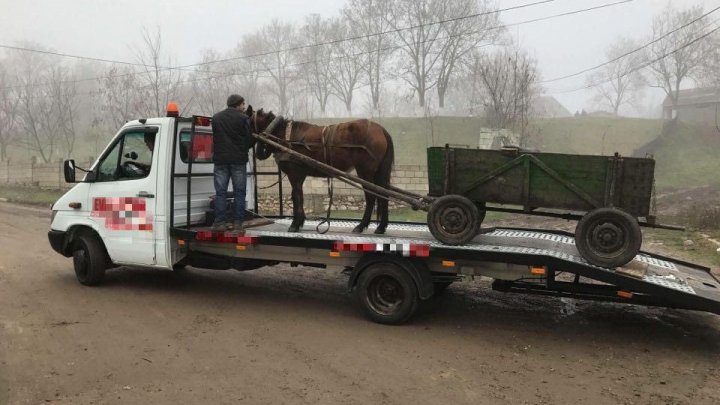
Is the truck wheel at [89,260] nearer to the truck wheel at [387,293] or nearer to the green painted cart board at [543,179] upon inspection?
the truck wheel at [387,293]

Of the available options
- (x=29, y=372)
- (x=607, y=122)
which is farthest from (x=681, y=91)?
(x=29, y=372)

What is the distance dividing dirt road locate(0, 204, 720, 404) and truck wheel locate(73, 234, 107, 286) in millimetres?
166

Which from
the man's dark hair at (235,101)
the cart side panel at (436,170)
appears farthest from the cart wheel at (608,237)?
the man's dark hair at (235,101)

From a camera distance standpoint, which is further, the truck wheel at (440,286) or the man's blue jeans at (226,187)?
the man's blue jeans at (226,187)

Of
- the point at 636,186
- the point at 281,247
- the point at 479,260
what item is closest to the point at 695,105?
the point at 636,186

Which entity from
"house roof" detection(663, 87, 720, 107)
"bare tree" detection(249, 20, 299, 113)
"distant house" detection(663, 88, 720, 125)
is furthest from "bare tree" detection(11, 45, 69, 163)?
"house roof" detection(663, 87, 720, 107)

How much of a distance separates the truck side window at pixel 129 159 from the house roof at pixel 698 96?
5920cm

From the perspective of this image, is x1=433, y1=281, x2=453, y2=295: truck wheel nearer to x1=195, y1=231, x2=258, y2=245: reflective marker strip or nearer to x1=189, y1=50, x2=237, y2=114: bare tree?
x1=195, y1=231, x2=258, y2=245: reflective marker strip

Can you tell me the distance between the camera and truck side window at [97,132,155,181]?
6.94 metres

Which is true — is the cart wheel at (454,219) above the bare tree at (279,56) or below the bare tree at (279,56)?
below

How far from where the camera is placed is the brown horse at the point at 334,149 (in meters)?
6.60

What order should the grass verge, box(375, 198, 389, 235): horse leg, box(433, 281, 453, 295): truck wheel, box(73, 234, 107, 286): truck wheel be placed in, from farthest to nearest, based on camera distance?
the grass verge, box(73, 234, 107, 286): truck wheel, box(375, 198, 389, 235): horse leg, box(433, 281, 453, 295): truck wheel

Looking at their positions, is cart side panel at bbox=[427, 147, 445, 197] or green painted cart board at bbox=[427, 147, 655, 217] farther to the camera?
cart side panel at bbox=[427, 147, 445, 197]

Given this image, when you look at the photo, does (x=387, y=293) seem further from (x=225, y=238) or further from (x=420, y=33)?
(x=420, y=33)
